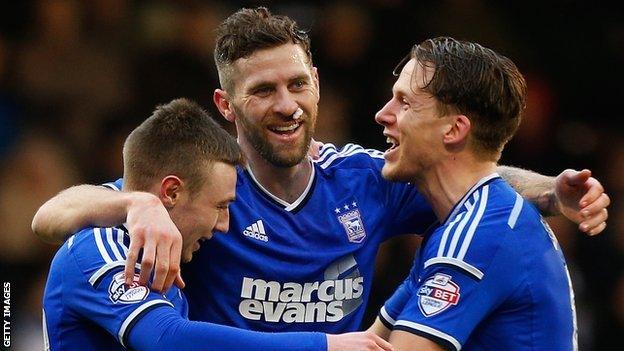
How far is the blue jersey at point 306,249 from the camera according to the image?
15.6ft

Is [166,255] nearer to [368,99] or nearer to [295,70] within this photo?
[295,70]

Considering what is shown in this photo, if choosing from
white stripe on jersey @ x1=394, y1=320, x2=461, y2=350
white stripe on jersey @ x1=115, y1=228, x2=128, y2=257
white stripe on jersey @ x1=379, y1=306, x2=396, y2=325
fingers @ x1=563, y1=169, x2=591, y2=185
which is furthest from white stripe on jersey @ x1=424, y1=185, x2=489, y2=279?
white stripe on jersey @ x1=115, y1=228, x2=128, y2=257

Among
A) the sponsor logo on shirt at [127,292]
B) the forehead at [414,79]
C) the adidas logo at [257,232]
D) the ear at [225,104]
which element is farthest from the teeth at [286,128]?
the sponsor logo on shirt at [127,292]

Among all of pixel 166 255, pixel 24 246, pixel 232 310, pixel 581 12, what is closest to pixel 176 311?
pixel 166 255

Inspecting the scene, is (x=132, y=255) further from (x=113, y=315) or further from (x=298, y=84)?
(x=298, y=84)

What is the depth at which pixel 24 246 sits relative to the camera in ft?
26.1

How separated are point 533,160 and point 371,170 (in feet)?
13.8

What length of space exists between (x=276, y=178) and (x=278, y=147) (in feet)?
0.55

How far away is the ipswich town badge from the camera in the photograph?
3969mm

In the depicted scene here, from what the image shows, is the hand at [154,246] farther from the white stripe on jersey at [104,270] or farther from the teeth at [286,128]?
the teeth at [286,128]

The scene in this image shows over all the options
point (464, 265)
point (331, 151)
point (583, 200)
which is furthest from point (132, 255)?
point (583, 200)

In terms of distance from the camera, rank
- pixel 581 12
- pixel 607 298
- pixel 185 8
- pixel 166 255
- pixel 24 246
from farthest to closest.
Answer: pixel 581 12
pixel 185 8
pixel 607 298
pixel 24 246
pixel 166 255

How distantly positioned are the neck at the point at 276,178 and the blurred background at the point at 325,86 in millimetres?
2900

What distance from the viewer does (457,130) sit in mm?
4406
